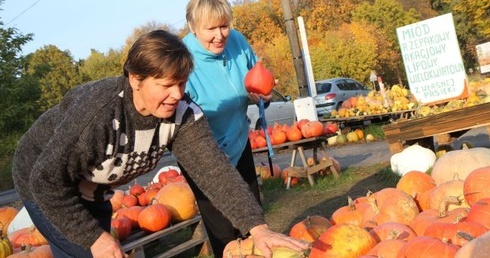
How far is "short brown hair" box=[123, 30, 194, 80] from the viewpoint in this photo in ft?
→ 7.17

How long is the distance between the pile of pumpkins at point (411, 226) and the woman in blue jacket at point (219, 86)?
51 cm

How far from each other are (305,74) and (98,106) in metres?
10.5

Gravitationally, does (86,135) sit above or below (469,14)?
below

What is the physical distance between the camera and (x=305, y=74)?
12.6 meters

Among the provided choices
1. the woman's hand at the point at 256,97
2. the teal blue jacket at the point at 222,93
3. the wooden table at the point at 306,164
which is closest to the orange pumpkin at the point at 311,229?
the teal blue jacket at the point at 222,93

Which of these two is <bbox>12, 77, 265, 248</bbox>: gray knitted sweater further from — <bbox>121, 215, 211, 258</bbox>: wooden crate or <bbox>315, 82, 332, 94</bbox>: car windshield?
<bbox>315, 82, 332, 94</bbox>: car windshield

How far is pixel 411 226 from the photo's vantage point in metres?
2.99

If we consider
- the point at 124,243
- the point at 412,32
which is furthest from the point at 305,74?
the point at 124,243

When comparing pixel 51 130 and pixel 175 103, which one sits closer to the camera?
pixel 175 103

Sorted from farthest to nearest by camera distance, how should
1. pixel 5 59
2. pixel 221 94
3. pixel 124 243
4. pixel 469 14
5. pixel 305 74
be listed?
pixel 469 14, pixel 5 59, pixel 305 74, pixel 124 243, pixel 221 94

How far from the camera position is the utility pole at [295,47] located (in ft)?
40.7

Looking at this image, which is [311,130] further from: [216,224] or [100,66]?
[100,66]

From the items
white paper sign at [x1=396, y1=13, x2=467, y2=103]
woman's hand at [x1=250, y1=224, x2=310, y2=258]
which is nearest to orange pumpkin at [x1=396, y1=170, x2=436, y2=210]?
woman's hand at [x1=250, y1=224, x2=310, y2=258]

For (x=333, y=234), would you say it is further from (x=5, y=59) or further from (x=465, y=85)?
(x=5, y=59)
